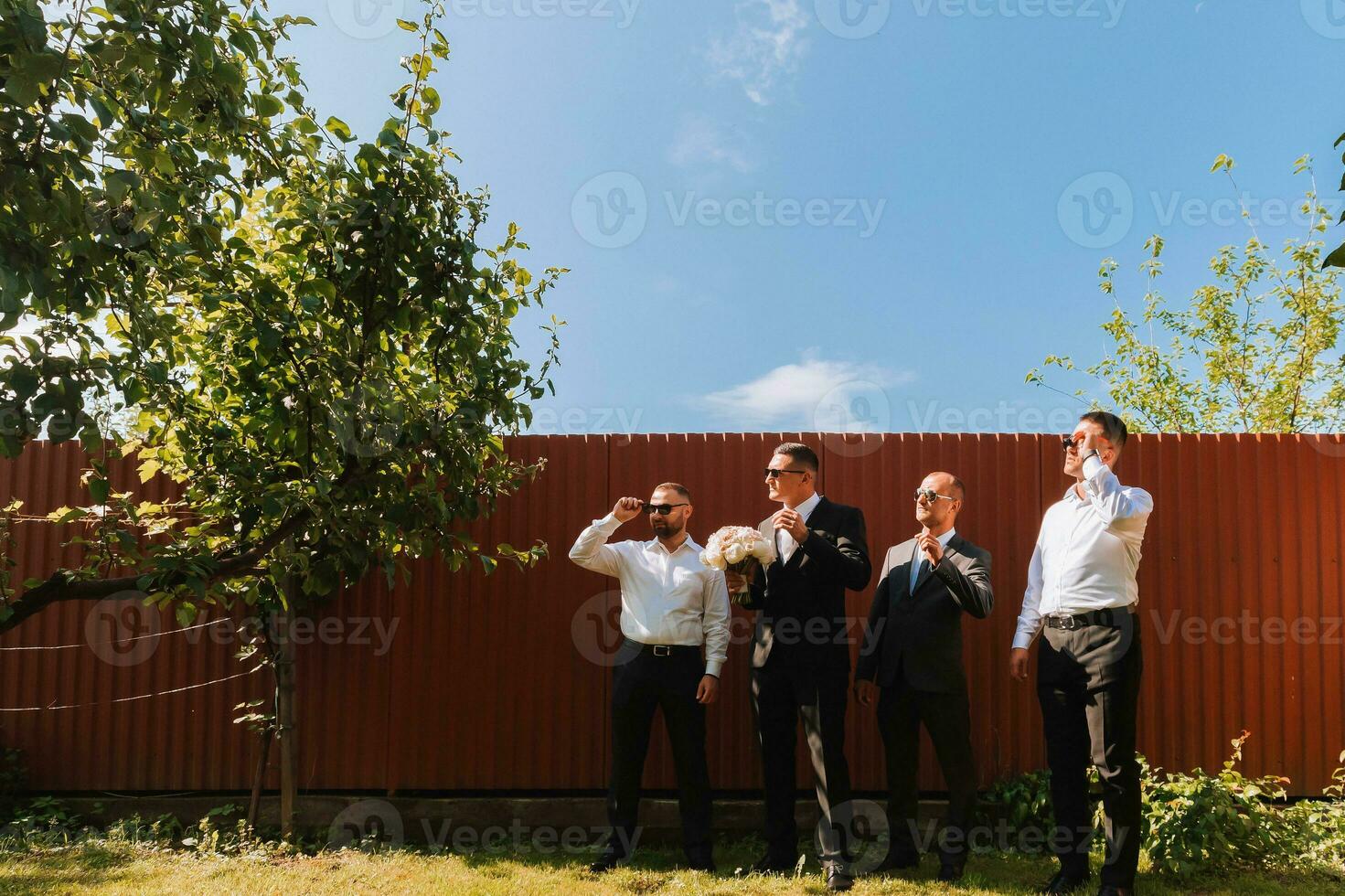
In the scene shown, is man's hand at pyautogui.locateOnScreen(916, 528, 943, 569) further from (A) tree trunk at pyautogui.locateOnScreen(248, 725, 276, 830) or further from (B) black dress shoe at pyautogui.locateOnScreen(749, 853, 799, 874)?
(A) tree trunk at pyautogui.locateOnScreen(248, 725, 276, 830)

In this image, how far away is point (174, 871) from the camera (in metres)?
4.54

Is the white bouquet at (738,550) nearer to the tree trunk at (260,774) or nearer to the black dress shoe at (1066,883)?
the black dress shoe at (1066,883)

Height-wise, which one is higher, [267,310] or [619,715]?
[267,310]

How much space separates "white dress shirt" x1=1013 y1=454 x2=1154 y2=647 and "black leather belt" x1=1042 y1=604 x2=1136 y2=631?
0.02 metres

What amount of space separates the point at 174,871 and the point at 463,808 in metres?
1.50

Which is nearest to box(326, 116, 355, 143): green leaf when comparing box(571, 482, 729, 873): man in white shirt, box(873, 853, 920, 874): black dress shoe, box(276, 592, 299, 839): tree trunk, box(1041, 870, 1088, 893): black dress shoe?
box(571, 482, 729, 873): man in white shirt

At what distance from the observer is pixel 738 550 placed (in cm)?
415

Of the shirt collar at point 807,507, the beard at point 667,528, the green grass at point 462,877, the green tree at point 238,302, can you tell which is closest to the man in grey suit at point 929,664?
the green grass at point 462,877

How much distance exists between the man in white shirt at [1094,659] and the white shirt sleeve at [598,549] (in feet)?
7.21

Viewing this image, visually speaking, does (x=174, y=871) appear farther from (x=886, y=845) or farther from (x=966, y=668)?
(x=966, y=668)

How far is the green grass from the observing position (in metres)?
4.17

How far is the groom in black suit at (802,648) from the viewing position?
429 centimetres

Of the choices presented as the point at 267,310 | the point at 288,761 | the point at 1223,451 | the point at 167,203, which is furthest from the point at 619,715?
the point at 1223,451

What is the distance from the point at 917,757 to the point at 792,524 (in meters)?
1.48
